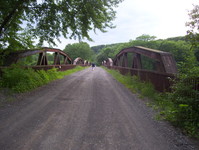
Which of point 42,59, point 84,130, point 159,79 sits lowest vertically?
point 84,130

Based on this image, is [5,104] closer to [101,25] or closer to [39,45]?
[39,45]

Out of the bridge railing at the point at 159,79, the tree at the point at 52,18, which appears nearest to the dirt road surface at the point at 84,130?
the bridge railing at the point at 159,79

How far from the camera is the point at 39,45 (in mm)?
9531

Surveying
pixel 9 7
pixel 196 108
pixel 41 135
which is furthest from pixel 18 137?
pixel 9 7

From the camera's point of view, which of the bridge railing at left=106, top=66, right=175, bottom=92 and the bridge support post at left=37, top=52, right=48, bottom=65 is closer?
the bridge railing at left=106, top=66, right=175, bottom=92

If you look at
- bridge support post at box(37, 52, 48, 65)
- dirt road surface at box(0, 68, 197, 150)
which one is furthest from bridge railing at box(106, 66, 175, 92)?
bridge support post at box(37, 52, 48, 65)

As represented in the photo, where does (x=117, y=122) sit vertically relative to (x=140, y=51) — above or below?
below

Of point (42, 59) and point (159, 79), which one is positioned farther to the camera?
point (42, 59)

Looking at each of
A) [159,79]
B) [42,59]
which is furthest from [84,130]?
[42,59]

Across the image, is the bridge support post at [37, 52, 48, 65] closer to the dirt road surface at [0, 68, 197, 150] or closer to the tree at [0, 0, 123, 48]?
the tree at [0, 0, 123, 48]

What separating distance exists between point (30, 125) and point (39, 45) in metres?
7.34

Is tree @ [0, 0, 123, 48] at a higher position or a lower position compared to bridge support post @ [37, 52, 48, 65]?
higher

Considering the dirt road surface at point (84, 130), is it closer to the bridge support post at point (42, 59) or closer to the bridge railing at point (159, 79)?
the bridge railing at point (159, 79)

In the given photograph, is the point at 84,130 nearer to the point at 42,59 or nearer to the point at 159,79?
the point at 159,79
